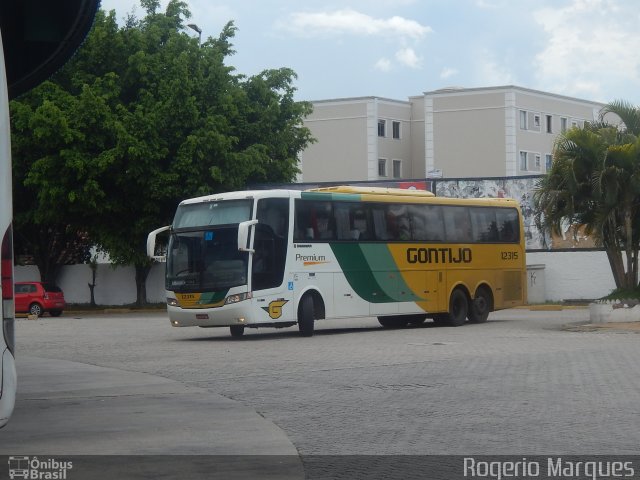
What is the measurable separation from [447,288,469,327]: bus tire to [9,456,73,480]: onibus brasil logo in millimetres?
22243

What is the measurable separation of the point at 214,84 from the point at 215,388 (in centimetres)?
3246

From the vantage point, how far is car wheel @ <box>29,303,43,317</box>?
4538 cm

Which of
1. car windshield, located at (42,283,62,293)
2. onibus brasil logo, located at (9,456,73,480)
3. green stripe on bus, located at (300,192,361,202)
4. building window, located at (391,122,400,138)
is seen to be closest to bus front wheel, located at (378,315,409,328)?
green stripe on bus, located at (300,192,361,202)

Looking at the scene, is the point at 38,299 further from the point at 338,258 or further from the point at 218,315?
the point at 218,315

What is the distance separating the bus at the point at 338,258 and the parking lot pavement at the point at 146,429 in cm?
933

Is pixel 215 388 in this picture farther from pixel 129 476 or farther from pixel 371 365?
pixel 129 476

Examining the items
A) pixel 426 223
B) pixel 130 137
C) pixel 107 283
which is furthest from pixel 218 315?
pixel 107 283

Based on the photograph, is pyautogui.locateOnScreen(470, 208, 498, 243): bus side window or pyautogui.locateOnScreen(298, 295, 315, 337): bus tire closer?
pyautogui.locateOnScreen(298, 295, 315, 337): bus tire

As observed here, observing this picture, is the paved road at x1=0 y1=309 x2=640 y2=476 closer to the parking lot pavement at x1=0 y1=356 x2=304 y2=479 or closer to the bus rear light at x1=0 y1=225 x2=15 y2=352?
the parking lot pavement at x1=0 y1=356 x2=304 y2=479

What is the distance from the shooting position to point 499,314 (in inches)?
1564

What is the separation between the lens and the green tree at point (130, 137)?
43.8m

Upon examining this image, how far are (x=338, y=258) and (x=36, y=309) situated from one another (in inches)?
834

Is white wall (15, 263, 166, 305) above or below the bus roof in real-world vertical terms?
below

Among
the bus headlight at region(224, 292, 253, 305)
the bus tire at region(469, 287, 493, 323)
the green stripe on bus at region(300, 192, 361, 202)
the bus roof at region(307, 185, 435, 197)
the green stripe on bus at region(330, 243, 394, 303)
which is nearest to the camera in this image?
the bus headlight at region(224, 292, 253, 305)
